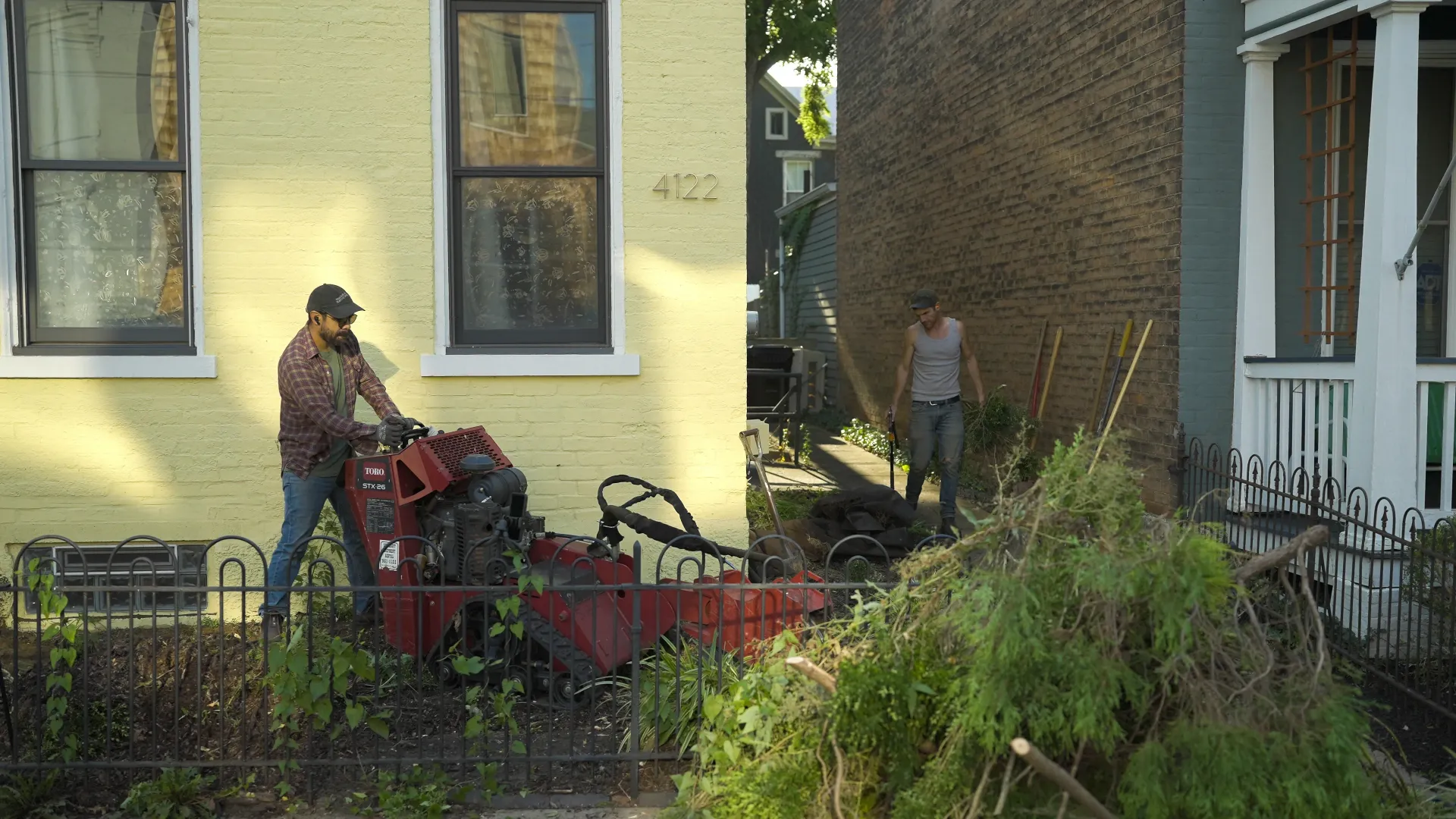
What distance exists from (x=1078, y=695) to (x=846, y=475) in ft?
31.7

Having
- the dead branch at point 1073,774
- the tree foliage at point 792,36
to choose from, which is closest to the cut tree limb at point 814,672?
the dead branch at point 1073,774

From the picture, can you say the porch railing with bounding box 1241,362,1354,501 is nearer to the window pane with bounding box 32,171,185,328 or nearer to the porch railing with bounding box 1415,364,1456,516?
the porch railing with bounding box 1415,364,1456,516

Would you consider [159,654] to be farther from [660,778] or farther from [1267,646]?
[1267,646]

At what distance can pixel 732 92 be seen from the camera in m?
6.97

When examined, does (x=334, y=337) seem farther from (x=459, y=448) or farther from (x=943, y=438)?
(x=943, y=438)

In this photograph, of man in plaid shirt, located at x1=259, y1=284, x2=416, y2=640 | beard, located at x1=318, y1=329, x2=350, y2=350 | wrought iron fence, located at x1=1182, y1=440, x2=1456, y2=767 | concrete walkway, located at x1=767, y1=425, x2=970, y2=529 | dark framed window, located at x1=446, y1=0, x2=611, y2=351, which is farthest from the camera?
concrete walkway, located at x1=767, y1=425, x2=970, y2=529

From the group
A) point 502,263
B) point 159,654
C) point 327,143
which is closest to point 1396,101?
point 502,263

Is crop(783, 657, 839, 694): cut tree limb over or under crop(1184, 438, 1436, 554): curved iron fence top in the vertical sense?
under

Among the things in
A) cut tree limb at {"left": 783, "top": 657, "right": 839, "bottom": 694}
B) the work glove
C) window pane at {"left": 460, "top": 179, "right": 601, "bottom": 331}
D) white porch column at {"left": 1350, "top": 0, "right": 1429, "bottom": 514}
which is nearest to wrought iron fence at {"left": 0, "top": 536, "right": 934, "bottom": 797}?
cut tree limb at {"left": 783, "top": 657, "right": 839, "bottom": 694}

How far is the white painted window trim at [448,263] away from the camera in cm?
693

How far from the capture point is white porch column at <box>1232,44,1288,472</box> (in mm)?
8008

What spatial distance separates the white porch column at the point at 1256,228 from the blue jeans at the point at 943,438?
2177 millimetres

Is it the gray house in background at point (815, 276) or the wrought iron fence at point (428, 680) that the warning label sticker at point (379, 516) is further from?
the gray house in background at point (815, 276)

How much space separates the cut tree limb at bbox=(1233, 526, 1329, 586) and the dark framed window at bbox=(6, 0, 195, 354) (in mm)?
5299
